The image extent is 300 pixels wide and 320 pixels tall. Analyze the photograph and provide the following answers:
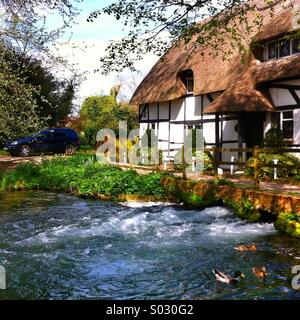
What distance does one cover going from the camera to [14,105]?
50.3ft

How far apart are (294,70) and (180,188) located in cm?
576

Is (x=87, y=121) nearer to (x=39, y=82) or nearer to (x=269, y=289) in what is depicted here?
(x=39, y=82)

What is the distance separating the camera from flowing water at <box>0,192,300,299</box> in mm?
6965

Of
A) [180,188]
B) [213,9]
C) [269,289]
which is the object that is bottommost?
[269,289]

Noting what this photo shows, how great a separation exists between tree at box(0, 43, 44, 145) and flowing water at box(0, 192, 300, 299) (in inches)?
120

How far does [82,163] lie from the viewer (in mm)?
20641

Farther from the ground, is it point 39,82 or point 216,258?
point 39,82

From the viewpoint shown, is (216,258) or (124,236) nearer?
(216,258)

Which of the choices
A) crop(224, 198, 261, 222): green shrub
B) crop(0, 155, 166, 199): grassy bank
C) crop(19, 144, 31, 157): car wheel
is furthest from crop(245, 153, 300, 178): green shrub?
crop(19, 144, 31, 157): car wheel

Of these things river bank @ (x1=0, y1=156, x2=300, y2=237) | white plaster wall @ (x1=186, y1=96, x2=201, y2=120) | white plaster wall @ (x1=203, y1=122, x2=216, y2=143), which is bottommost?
river bank @ (x1=0, y1=156, x2=300, y2=237)

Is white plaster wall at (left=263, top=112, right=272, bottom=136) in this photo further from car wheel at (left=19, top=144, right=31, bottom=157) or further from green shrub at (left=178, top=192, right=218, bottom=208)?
car wheel at (left=19, top=144, right=31, bottom=157)
